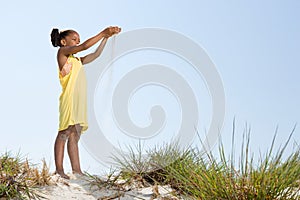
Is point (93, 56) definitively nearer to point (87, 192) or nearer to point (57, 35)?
point (57, 35)

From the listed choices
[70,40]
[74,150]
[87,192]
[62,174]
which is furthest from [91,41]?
[87,192]

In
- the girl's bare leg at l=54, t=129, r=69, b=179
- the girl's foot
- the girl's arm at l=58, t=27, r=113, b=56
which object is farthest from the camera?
the girl's arm at l=58, t=27, r=113, b=56

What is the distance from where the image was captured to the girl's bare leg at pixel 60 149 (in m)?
4.13

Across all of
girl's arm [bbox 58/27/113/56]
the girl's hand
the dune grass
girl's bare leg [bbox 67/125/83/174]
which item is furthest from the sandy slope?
Result: the girl's hand

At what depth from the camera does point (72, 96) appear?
431 centimetres

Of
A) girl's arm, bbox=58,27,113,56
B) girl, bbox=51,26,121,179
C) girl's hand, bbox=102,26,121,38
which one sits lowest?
girl, bbox=51,26,121,179

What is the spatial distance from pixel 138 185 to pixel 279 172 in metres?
1.24

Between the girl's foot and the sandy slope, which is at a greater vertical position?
the girl's foot

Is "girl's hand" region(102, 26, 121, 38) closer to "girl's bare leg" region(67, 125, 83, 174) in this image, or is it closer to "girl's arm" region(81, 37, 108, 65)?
"girl's arm" region(81, 37, 108, 65)

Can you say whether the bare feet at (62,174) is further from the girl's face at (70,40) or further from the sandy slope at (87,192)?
the girl's face at (70,40)

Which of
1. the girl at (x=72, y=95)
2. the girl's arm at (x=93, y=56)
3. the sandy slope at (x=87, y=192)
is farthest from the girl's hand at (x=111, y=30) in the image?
the sandy slope at (x=87, y=192)

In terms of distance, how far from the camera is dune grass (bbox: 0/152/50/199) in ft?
9.86

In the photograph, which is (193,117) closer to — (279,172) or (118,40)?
(118,40)

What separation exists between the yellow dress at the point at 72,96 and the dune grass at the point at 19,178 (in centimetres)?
55
